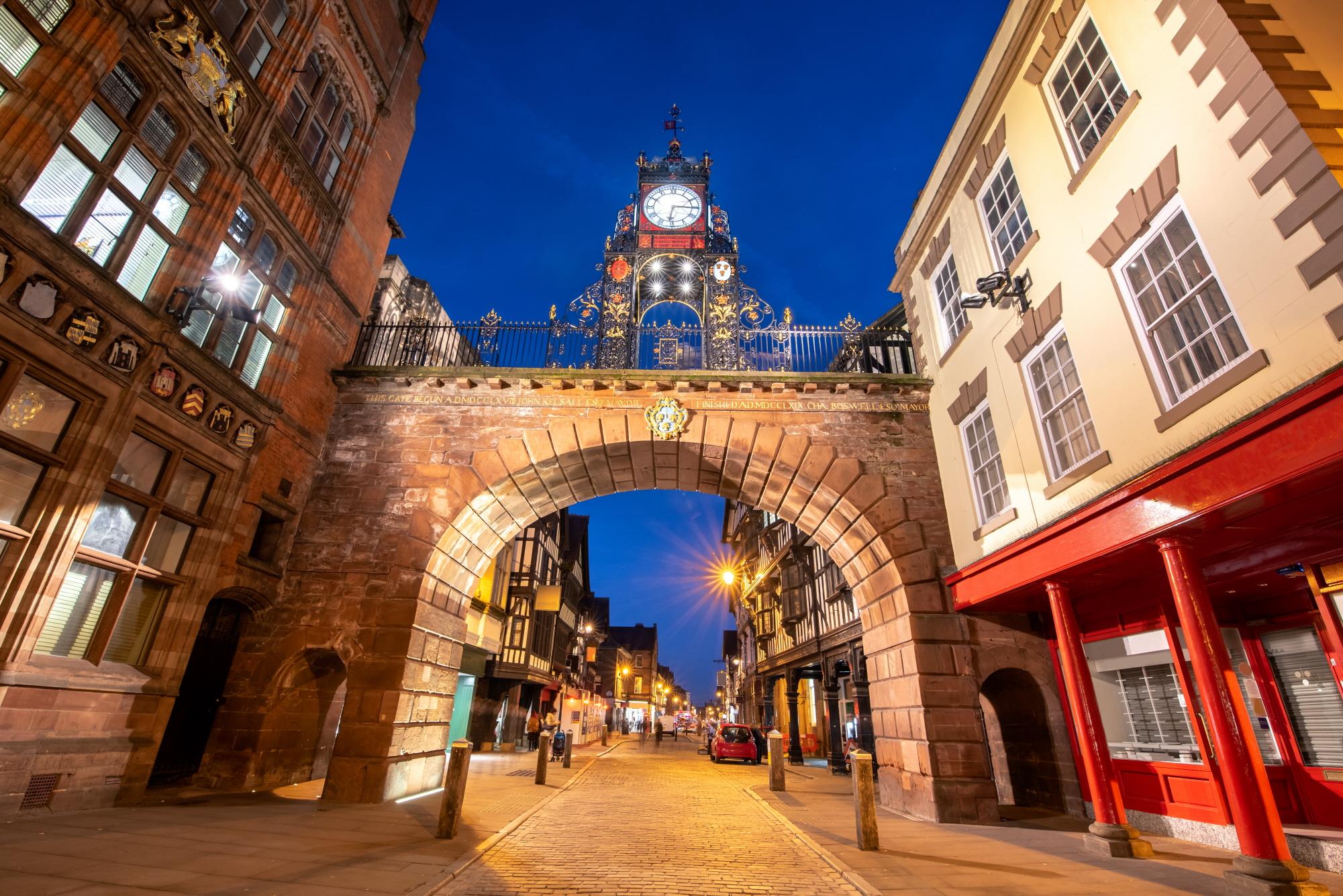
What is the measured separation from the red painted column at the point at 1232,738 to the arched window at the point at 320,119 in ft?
49.0

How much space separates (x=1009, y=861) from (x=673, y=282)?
1254cm

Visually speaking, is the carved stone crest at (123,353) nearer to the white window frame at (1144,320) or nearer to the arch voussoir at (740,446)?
the arch voussoir at (740,446)

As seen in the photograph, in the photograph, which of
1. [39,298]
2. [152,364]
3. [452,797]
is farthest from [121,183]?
[452,797]

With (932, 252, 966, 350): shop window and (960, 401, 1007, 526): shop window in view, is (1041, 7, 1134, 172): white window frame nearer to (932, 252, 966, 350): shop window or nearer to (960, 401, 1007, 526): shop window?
(932, 252, 966, 350): shop window

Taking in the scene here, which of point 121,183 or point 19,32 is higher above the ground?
point 19,32

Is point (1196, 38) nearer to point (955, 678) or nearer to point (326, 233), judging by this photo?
point (955, 678)

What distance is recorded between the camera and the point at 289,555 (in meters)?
10.8

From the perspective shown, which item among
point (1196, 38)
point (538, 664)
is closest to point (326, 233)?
point (1196, 38)

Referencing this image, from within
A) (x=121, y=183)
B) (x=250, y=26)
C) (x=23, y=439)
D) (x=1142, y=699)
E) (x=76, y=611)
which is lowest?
(x=1142, y=699)

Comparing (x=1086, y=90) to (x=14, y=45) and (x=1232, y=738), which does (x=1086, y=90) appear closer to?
(x=1232, y=738)

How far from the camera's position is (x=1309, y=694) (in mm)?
6613

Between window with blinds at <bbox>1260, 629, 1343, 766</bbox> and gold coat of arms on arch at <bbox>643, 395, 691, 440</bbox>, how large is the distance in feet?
28.7

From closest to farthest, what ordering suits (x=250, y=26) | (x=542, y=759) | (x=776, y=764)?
(x=250, y=26)
(x=542, y=759)
(x=776, y=764)

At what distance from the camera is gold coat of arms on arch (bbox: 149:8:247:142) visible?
8062 mm
